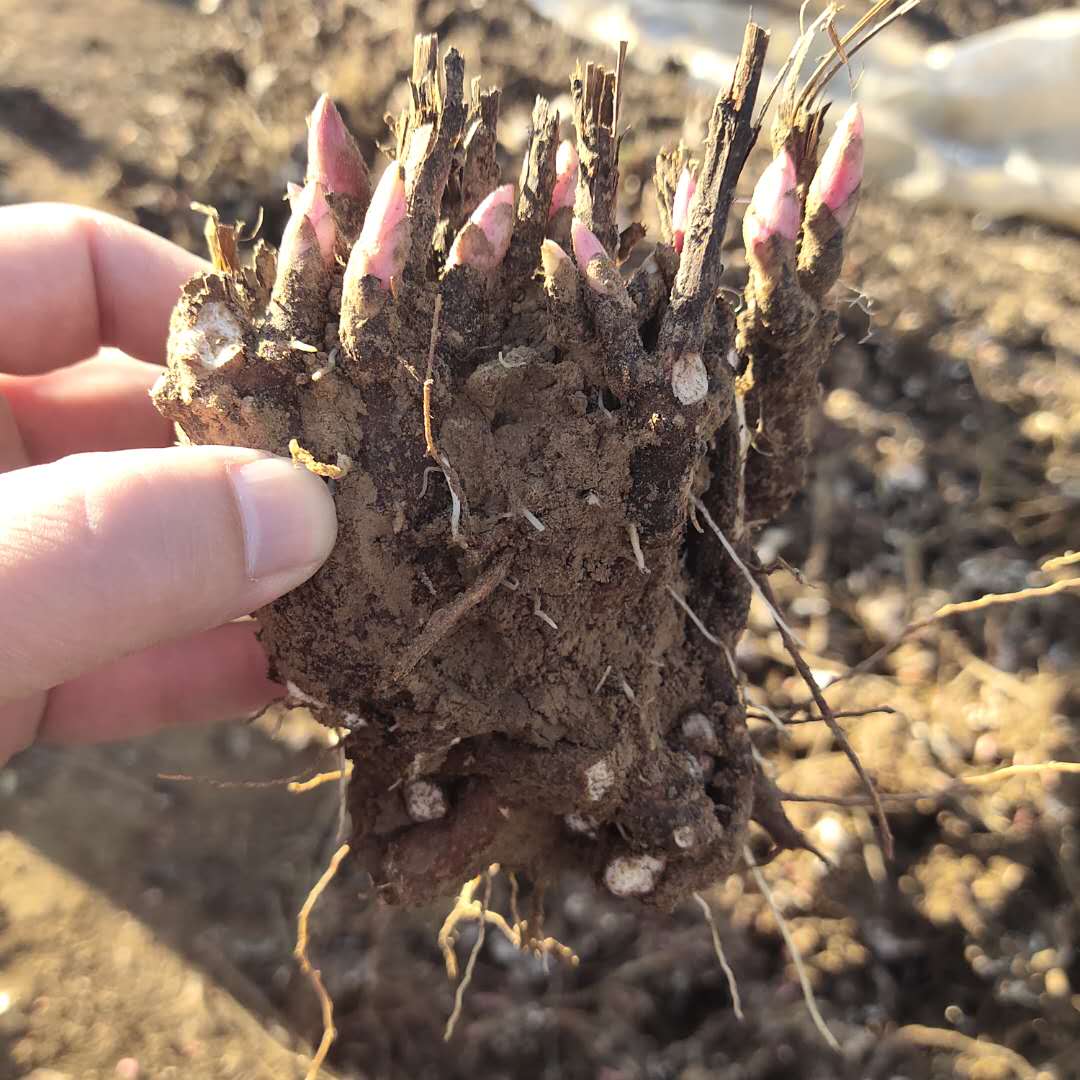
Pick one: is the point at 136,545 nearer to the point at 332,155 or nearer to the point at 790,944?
the point at 332,155

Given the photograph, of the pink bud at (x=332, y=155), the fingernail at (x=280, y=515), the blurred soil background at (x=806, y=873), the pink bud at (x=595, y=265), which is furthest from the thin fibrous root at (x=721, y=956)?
the pink bud at (x=332, y=155)

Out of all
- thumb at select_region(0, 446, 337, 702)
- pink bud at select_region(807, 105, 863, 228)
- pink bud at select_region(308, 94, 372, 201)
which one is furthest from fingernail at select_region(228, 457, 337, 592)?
pink bud at select_region(807, 105, 863, 228)

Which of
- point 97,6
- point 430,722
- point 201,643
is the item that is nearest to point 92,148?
point 97,6

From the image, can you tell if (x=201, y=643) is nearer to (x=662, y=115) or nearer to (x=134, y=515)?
(x=134, y=515)

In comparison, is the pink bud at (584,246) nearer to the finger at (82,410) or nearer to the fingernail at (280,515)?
the fingernail at (280,515)

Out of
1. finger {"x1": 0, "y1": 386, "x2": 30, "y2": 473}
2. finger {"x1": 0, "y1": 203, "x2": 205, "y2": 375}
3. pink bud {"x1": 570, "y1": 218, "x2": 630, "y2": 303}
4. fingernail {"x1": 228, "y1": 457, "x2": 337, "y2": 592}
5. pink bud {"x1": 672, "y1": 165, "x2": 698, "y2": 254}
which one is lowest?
finger {"x1": 0, "y1": 386, "x2": 30, "y2": 473}

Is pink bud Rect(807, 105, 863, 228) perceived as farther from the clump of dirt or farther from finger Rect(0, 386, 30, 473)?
finger Rect(0, 386, 30, 473)
